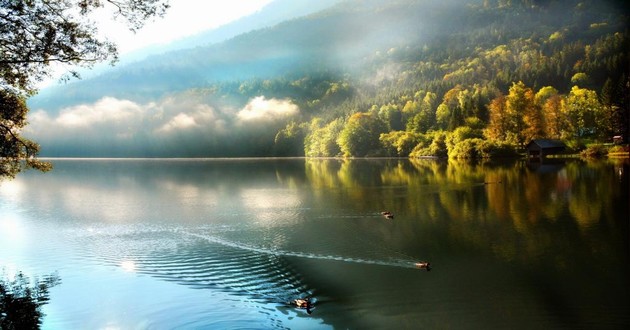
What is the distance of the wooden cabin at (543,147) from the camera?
427 ft

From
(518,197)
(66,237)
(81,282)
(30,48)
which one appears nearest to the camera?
(30,48)

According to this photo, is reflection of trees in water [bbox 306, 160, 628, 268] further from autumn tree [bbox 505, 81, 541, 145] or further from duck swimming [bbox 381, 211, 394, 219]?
autumn tree [bbox 505, 81, 541, 145]

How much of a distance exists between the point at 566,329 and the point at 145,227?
34151 mm

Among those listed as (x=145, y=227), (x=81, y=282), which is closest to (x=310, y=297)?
(x=81, y=282)

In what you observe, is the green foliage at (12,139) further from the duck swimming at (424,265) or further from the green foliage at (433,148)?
the green foliage at (433,148)

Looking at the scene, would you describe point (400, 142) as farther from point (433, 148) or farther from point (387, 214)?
point (387, 214)

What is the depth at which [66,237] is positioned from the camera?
38625mm

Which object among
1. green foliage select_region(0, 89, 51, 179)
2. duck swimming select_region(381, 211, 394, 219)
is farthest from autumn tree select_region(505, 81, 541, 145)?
green foliage select_region(0, 89, 51, 179)

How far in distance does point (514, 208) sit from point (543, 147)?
93366mm

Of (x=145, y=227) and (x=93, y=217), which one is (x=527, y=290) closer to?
(x=145, y=227)

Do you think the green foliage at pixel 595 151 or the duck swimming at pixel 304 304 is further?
the green foliage at pixel 595 151

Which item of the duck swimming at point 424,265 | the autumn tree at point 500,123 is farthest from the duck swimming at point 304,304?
the autumn tree at point 500,123

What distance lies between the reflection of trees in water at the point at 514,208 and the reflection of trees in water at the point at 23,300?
69.4 feet

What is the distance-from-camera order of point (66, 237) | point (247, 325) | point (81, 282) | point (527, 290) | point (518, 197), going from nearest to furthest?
point (247, 325)
point (527, 290)
point (81, 282)
point (66, 237)
point (518, 197)
